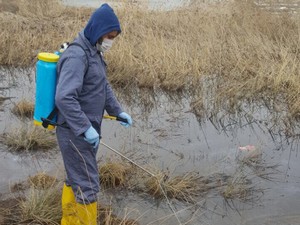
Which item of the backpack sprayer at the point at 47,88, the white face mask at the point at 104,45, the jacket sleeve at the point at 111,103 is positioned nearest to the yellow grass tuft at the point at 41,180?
the jacket sleeve at the point at 111,103

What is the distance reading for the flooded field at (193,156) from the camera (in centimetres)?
367

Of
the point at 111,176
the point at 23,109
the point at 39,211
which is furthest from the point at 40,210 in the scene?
the point at 23,109

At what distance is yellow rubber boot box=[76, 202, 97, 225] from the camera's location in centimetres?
276

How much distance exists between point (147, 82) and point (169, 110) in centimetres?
95

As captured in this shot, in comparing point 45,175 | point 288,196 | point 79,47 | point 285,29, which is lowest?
point 288,196

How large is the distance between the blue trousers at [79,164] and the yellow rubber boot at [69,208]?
143 millimetres

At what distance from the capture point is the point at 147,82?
7.02 metres

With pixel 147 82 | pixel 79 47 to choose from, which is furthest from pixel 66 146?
pixel 147 82

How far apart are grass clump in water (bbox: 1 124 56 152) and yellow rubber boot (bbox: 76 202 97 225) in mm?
1975

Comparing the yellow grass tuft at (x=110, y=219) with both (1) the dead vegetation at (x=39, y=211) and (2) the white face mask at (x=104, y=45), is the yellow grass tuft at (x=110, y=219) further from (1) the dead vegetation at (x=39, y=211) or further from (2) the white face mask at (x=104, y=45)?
(2) the white face mask at (x=104, y=45)

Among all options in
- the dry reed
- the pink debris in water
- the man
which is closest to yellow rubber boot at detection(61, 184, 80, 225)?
the man

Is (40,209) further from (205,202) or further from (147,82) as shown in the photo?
(147,82)

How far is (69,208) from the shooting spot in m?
2.85

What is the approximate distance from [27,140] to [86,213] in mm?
2051
